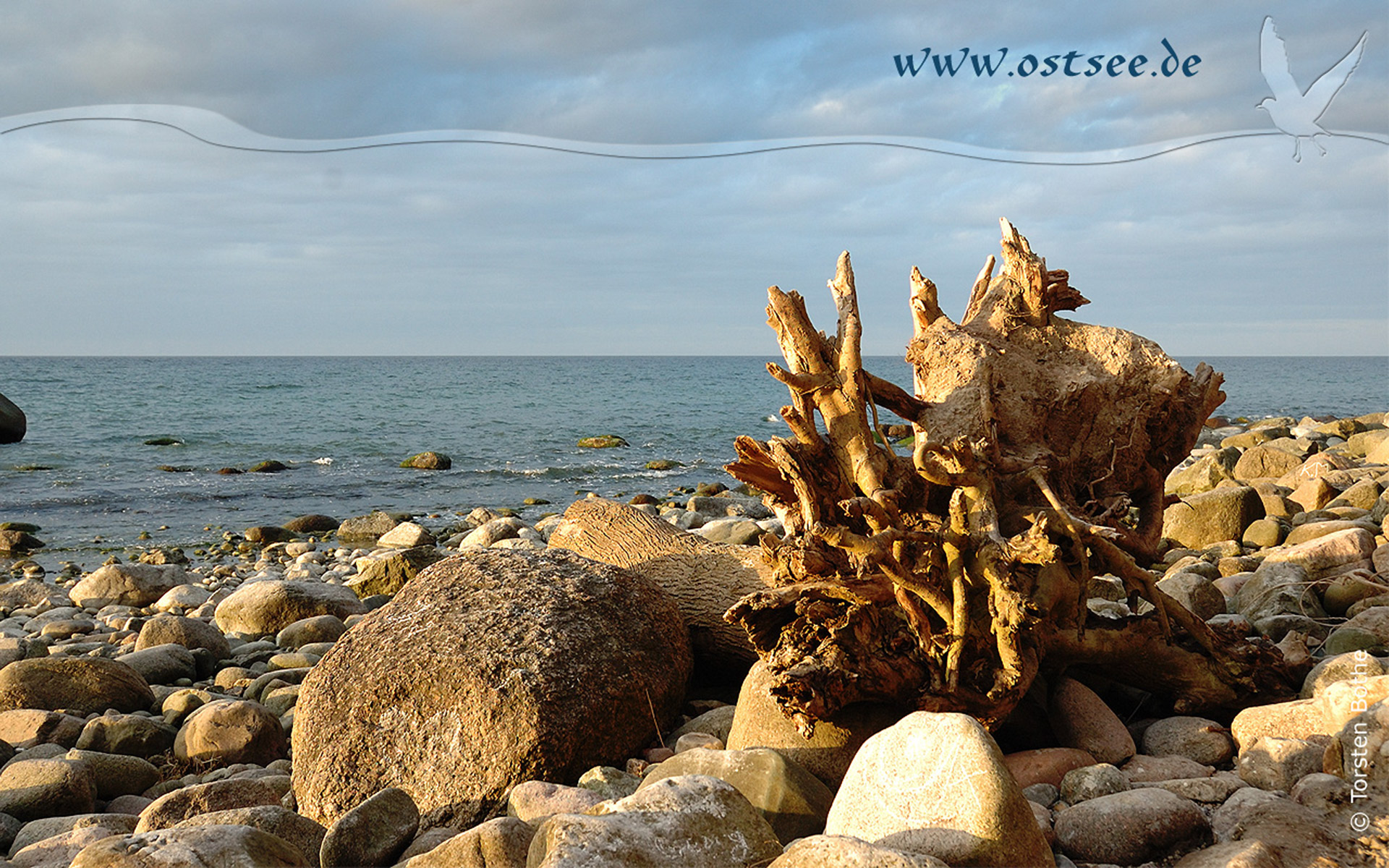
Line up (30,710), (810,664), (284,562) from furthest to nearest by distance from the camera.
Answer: (284,562) < (30,710) < (810,664)

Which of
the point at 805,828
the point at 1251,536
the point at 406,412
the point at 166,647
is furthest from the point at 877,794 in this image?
the point at 406,412

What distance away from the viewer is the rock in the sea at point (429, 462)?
21.9 meters

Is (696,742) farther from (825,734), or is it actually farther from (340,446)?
(340,446)

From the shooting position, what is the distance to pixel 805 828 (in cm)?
345

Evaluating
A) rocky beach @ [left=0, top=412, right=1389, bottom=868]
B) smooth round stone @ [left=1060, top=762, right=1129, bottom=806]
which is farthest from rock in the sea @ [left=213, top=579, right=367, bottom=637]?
smooth round stone @ [left=1060, top=762, right=1129, bottom=806]

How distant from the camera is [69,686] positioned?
5.81m

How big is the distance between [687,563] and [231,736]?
2.65m

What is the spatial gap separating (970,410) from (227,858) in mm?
3400

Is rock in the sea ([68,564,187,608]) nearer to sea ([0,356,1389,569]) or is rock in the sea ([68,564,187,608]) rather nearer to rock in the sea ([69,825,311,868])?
sea ([0,356,1389,569])

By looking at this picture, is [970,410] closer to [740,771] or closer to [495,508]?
[740,771]

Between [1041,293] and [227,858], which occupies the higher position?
[1041,293]

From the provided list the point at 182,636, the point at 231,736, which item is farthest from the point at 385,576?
the point at 231,736

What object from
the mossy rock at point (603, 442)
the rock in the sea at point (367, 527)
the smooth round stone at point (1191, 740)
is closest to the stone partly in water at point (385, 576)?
the rock in the sea at point (367, 527)

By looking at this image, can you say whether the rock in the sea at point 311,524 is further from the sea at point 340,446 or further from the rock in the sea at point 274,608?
the rock in the sea at point 274,608
